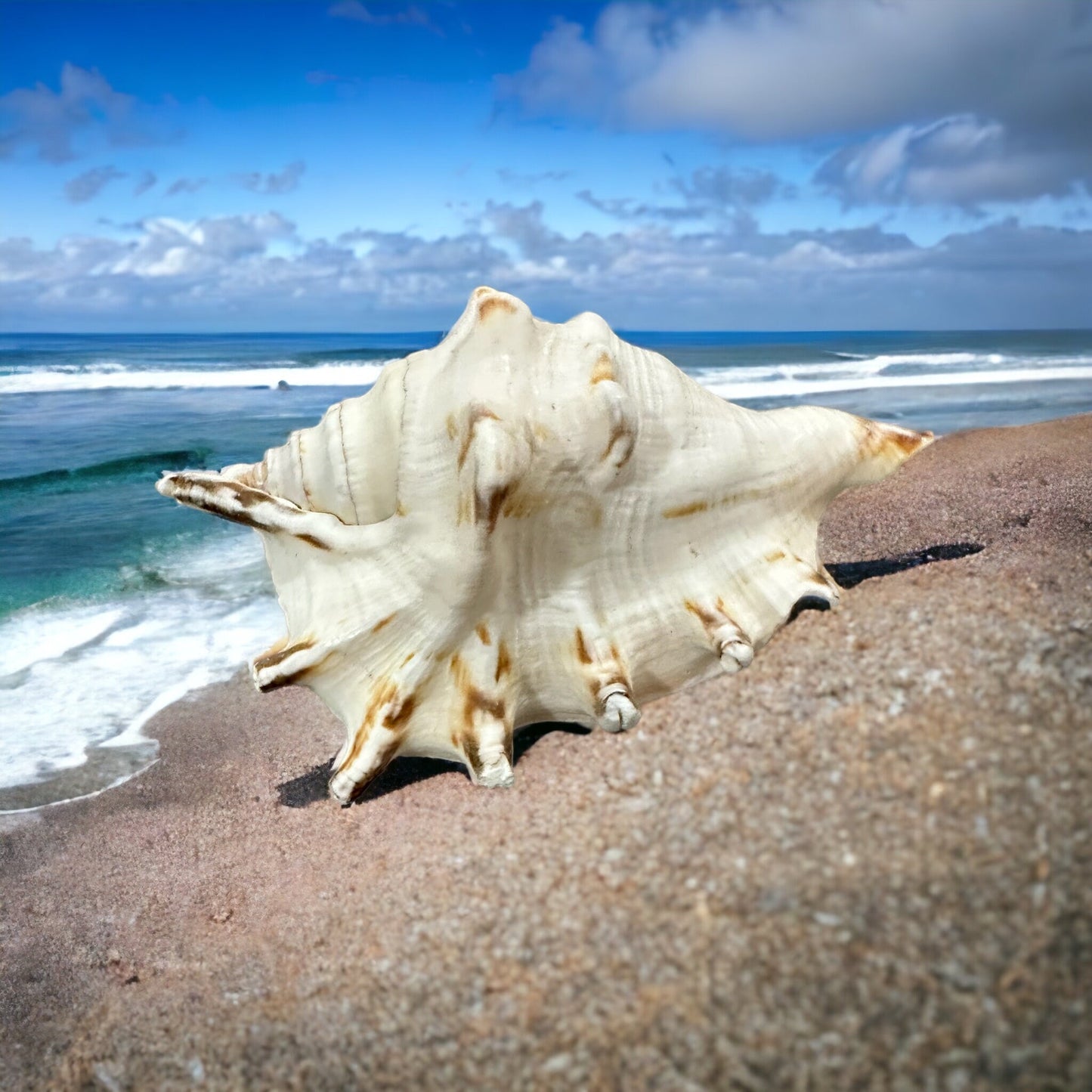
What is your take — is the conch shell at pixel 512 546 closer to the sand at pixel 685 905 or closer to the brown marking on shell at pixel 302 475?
the brown marking on shell at pixel 302 475

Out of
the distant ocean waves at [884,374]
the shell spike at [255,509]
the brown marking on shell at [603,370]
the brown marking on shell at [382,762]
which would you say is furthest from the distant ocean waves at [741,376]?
the brown marking on shell at [382,762]

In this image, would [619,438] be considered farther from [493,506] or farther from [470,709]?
[470,709]

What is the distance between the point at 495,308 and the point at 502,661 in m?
1.17

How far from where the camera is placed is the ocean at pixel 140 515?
493 centimetres

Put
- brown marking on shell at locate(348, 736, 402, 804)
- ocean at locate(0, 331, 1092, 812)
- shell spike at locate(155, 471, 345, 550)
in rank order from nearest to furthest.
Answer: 1. brown marking on shell at locate(348, 736, 402, 804)
2. shell spike at locate(155, 471, 345, 550)
3. ocean at locate(0, 331, 1092, 812)

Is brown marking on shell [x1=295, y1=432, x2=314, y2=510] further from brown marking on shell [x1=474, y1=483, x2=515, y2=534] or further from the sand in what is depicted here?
the sand

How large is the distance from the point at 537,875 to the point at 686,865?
1.33ft

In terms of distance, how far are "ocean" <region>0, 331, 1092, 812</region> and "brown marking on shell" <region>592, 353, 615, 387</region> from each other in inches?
114

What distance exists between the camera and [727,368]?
1194 inches

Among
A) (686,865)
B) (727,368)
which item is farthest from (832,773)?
(727,368)

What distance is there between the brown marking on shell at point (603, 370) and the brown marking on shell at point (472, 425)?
364 mm

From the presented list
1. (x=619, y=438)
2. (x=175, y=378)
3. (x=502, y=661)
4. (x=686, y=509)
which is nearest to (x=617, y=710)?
(x=502, y=661)

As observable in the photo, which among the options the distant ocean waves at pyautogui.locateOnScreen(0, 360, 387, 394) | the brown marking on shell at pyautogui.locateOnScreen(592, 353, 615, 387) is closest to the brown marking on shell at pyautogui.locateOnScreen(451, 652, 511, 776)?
the brown marking on shell at pyautogui.locateOnScreen(592, 353, 615, 387)

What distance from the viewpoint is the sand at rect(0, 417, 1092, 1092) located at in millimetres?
1767
